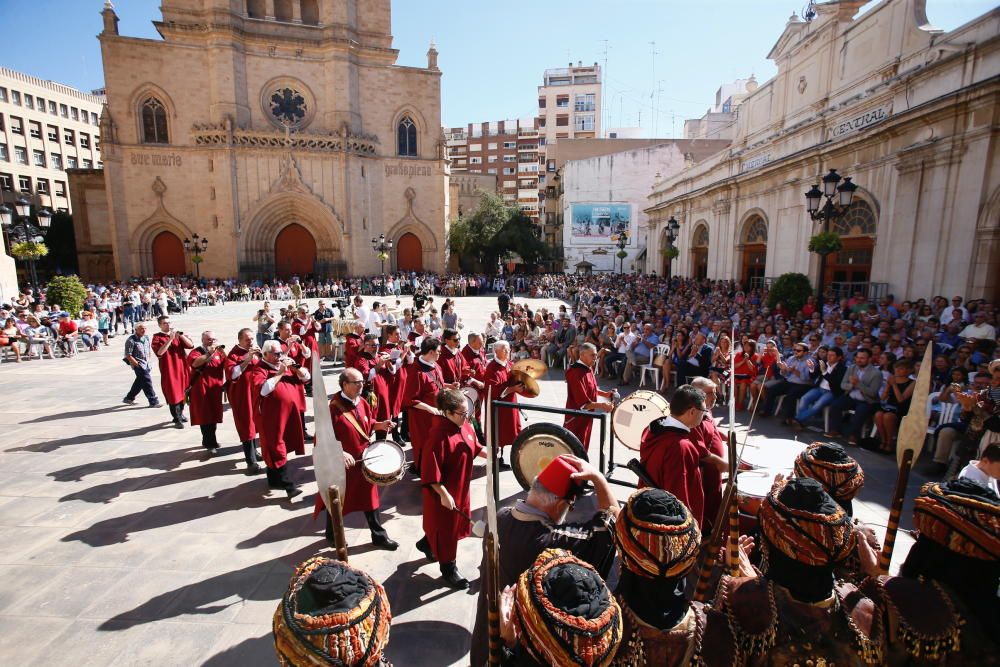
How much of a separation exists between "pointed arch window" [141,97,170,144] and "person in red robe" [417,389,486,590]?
131ft

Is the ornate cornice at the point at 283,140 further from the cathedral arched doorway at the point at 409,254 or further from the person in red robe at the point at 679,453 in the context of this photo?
the person in red robe at the point at 679,453

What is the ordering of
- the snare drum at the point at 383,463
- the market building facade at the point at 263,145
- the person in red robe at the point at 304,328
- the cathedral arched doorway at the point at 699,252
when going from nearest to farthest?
the snare drum at the point at 383,463 → the person in red robe at the point at 304,328 → the cathedral arched doorway at the point at 699,252 → the market building facade at the point at 263,145

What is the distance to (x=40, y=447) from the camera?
7355 mm

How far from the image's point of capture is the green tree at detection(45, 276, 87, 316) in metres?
16.7

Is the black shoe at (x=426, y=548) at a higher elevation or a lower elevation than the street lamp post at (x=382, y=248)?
lower

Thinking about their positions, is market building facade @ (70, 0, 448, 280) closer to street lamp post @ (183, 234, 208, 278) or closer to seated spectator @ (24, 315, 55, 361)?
street lamp post @ (183, 234, 208, 278)

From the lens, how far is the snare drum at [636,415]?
4840mm

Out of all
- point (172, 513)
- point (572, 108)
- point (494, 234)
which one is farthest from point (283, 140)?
point (572, 108)

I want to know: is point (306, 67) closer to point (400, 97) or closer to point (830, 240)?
point (400, 97)

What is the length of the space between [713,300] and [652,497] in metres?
16.2

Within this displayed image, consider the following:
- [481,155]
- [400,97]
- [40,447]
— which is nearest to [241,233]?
[400,97]

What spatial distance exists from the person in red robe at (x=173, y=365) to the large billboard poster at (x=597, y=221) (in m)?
41.9

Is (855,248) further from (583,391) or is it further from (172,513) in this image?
(172,513)

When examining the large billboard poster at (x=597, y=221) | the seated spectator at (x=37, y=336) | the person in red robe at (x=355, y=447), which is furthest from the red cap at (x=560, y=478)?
the large billboard poster at (x=597, y=221)
